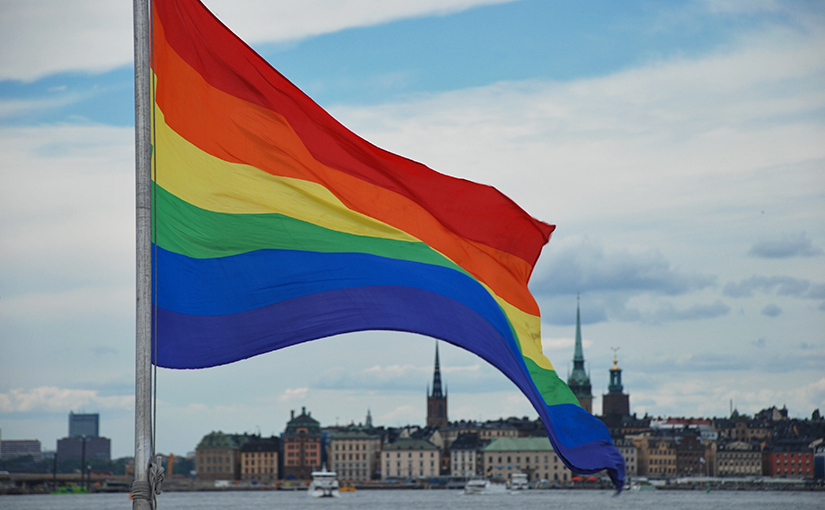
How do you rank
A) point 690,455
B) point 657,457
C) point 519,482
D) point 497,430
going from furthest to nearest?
point 497,430 < point 690,455 < point 657,457 < point 519,482

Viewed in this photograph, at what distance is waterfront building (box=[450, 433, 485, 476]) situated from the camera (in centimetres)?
12244

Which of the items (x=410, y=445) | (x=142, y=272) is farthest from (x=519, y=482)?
(x=142, y=272)

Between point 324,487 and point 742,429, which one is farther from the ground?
point 742,429

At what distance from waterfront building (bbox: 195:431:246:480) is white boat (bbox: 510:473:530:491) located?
3244 cm

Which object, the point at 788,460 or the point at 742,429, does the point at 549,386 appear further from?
the point at 742,429

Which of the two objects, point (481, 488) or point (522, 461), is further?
point (522, 461)

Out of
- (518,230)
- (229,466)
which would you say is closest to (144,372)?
(518,230)

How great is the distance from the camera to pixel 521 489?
112 m

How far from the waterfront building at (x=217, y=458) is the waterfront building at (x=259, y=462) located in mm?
1126

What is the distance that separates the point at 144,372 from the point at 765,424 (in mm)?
141903

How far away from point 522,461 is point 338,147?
118761mm

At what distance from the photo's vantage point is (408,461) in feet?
402

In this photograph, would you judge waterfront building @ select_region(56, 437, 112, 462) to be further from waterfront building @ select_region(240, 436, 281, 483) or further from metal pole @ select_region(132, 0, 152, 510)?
metal pole @ select_region(132, 0, 152, 510)

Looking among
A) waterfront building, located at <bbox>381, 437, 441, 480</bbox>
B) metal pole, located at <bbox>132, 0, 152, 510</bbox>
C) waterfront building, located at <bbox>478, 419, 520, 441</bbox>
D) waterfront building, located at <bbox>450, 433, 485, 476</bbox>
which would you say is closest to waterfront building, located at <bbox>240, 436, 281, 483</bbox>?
waterfront building, located at <bbox>381, 437, 441, 480</bbox>
